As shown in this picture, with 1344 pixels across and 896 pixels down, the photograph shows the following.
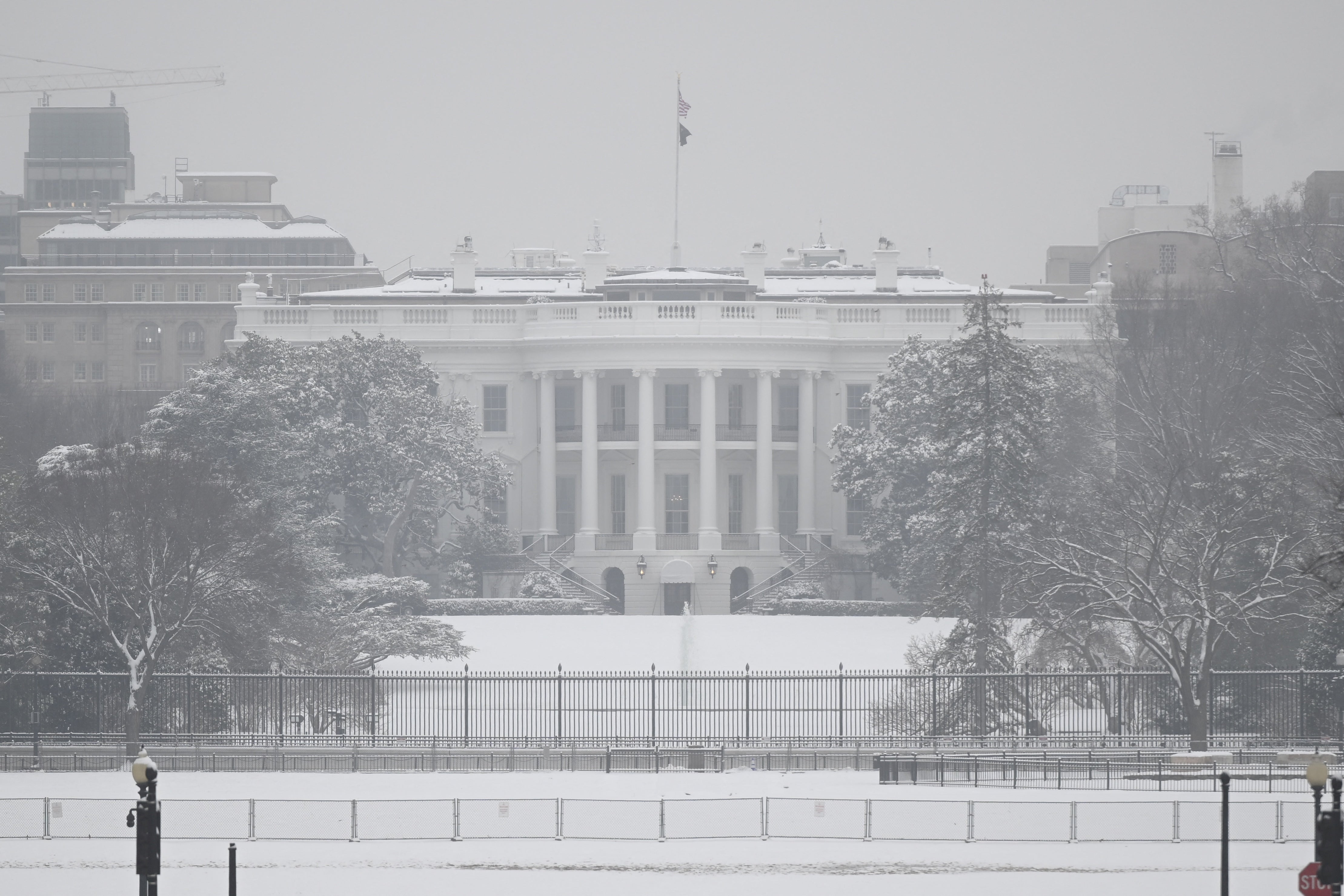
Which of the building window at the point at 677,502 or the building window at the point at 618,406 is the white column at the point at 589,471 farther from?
the building window at the point at 677,502

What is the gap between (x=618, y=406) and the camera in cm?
10306

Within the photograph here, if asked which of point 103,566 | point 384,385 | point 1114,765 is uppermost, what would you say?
point 384,385

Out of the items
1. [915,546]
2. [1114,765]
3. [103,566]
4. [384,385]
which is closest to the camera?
[1114,765]

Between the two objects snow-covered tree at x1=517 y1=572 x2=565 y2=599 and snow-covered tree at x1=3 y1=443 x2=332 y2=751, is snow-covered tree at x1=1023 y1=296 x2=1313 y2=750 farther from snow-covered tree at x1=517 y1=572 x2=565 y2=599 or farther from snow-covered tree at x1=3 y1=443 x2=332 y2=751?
snow-covered tree at x1=517 y1=572 x2=565 y2=599

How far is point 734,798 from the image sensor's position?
39.0 metres

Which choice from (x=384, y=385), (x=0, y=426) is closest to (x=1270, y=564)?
(x=384, y=385)

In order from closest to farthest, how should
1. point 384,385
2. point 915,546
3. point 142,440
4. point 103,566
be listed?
1. point 103,566
2. point 142,440
3. point 915,546
4. point 384,385

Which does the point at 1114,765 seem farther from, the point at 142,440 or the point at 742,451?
the point at 742,451

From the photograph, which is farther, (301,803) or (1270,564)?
(1270,564)

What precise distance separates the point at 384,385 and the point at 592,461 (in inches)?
488

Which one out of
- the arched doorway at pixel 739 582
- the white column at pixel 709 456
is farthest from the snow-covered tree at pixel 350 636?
the white column at pixel 709 456

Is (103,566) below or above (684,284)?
below

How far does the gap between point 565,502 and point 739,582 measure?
8.85 m

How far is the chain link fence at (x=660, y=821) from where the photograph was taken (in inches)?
1569
